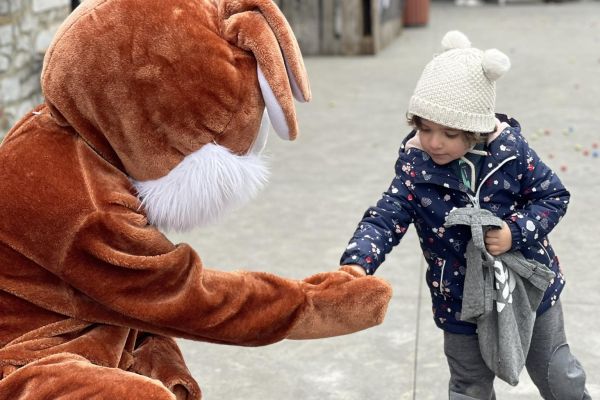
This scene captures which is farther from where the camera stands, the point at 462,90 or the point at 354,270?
the point at 462,90

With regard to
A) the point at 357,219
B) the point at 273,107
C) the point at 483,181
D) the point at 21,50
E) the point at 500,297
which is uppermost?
the point at 273,107

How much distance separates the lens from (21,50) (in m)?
6.40

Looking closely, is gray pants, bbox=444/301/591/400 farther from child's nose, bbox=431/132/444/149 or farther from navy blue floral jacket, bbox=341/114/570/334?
child's nose, bbox=431/132/444/149

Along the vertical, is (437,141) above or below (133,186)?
below

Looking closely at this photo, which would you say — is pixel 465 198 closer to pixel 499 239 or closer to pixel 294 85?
pixel 499 239

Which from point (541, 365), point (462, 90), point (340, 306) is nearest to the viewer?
point (340, 306)

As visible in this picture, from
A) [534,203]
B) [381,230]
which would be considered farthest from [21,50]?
[534,203]

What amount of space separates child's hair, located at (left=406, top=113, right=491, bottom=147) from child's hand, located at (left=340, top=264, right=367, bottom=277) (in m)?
0.49

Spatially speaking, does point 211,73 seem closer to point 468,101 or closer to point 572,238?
point 468,101

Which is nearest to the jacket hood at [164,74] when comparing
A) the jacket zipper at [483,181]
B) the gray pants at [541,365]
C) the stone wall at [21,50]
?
the jacket zipper at [483,181]

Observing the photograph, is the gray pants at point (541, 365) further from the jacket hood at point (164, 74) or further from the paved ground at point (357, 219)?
the jacket hood at point (164, 74)

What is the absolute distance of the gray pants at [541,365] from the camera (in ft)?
9.78

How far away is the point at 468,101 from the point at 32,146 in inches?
48.7

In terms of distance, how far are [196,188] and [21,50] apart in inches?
175
